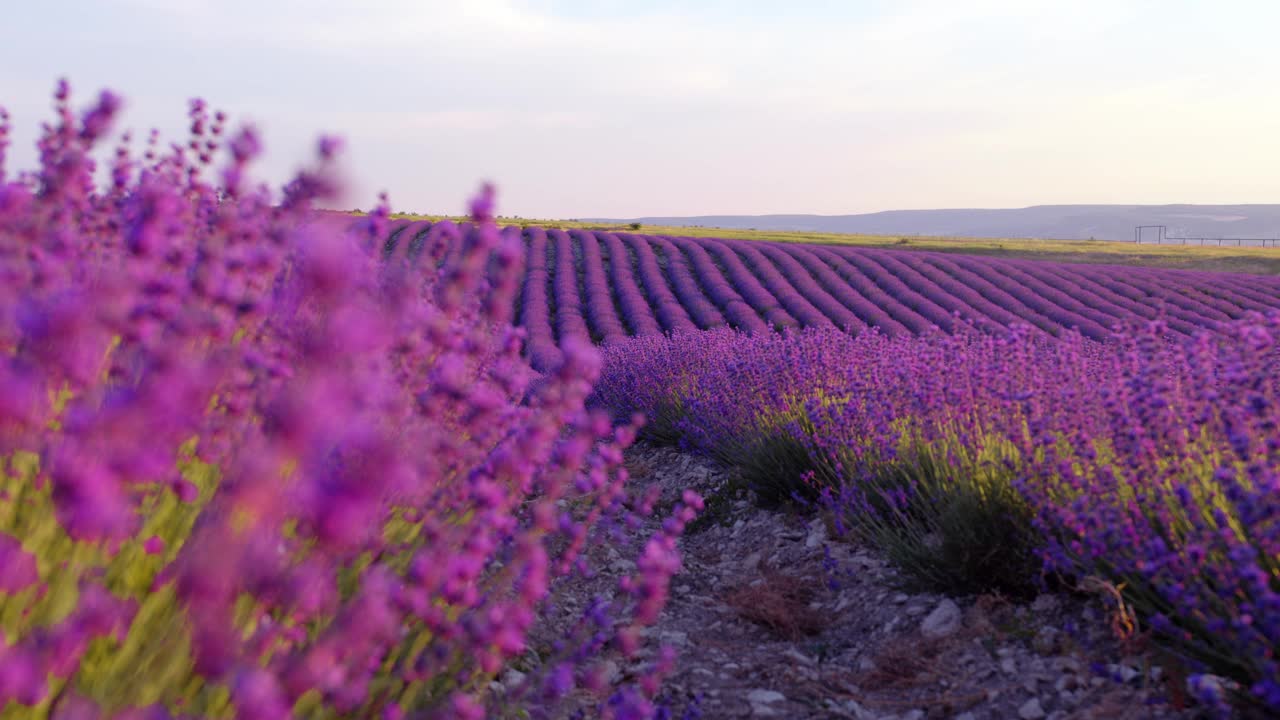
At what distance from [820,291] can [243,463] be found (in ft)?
54.6

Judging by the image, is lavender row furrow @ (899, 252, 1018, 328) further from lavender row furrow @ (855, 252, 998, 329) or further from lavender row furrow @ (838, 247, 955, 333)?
lavender row furrow @ (838, 247, 955, 333)

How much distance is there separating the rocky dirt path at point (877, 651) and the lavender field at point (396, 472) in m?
0.14

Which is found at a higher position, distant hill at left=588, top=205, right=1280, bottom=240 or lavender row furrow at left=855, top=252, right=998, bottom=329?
distant hill at left=588, top=205, right=1280, bottom=240

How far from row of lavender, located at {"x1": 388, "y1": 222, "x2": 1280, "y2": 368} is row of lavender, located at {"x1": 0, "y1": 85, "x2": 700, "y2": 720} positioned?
8.32 meters

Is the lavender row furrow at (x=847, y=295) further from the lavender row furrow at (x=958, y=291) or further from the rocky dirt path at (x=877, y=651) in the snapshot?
the rocky dirt path at (x=877, y=651)

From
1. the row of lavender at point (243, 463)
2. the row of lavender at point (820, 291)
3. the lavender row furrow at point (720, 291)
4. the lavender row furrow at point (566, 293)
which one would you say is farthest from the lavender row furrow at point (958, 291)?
the row of lavender at point (243, 463)

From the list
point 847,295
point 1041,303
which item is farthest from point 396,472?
point 1041,303

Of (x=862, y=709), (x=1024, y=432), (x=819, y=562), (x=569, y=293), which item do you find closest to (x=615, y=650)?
(x=862, y=709)

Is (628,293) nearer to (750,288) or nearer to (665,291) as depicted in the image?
(665,291)

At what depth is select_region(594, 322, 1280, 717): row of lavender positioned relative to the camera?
2.27 m

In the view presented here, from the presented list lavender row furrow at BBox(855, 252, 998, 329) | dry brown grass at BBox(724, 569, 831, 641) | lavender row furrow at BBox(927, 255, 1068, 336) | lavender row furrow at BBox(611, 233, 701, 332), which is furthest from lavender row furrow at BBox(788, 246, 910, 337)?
dry brown grass at BBox(724, 569, 831, 641)

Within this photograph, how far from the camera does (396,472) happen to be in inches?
30.4

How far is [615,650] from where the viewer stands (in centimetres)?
345

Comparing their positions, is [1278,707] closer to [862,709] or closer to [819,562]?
[862,709]
